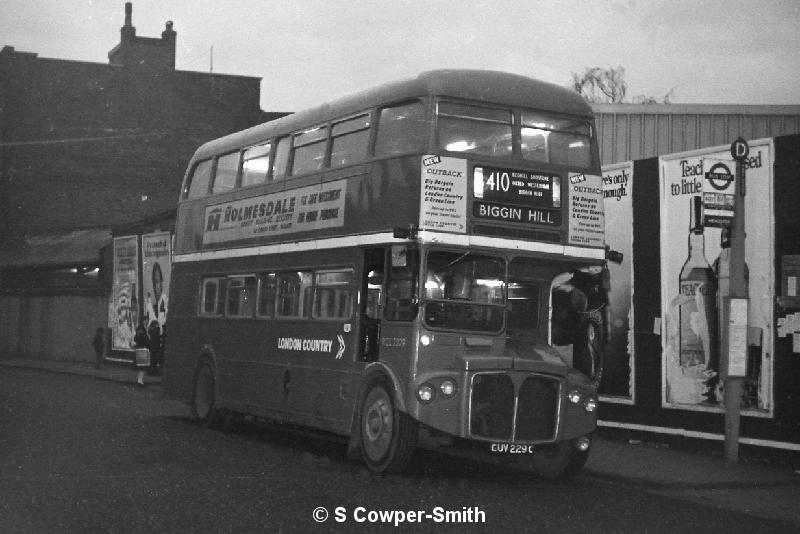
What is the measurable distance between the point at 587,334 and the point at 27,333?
38.3 m

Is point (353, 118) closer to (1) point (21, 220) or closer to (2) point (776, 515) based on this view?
(2) point (776, 515)

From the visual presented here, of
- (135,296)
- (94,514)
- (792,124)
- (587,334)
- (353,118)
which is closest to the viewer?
(94,514)

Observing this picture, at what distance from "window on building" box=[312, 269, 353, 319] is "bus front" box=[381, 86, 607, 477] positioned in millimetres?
1104

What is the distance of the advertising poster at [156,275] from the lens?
3901 cm

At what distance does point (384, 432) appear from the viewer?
43.0 feet

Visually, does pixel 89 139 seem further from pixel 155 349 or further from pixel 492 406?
pixel 492 406

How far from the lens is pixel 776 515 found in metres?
10.9

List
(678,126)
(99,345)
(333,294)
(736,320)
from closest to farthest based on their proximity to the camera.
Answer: (736,320), (333,294), (678,126), (99,345)

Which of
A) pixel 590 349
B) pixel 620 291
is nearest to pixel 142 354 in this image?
pixel 620 291

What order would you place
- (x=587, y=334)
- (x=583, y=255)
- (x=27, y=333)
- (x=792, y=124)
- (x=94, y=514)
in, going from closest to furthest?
(x=94, y=514), (x=583, y=255), (x=587, y=334), (x=792, y=124), (x=27, y=333)

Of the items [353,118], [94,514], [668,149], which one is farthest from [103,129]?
[94,514]

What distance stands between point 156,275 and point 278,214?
2429cm

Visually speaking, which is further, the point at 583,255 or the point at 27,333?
the point at 27,333

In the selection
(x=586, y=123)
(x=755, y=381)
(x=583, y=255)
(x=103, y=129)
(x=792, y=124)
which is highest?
(x=103, y=129)
